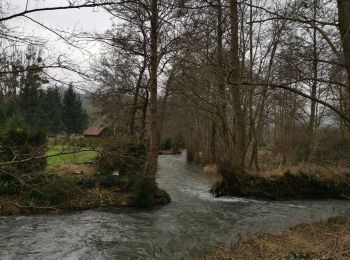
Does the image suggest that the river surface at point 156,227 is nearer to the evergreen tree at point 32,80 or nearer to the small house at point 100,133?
the small house at point 100,133

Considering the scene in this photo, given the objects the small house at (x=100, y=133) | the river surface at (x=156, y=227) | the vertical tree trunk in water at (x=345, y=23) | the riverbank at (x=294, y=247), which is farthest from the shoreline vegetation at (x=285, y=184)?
the vertical tree trunk in water at (x=345, y=23)

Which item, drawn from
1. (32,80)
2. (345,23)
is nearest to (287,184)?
(345,23)

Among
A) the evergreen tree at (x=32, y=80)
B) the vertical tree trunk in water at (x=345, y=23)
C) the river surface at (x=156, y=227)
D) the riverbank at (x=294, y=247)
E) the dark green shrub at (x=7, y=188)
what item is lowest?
the river surface at (x=156, y=227)

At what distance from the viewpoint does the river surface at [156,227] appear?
9766 mm

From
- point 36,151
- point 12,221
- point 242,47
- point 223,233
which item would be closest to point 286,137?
point 242,47

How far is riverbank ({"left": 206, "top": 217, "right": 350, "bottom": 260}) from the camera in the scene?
6691mm

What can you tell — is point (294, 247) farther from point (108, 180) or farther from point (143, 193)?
point (108, 180)

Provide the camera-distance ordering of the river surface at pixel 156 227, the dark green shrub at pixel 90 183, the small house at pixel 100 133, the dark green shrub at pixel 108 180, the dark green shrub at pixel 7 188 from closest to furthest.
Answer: the small house at pixel 100 133, the river surface at pixel 156 227, the dark green shrub at pixel 7 188, the dark green shrub at pixel 90 183, the dark green shrub at pixel 108 180

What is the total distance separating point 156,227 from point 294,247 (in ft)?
17.6

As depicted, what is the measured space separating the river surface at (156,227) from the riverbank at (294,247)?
0.76 metres

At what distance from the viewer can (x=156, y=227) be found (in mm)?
12367

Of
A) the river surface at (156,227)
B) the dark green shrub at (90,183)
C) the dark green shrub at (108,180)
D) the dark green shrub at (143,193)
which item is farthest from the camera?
the dark green shrub at (108,180)

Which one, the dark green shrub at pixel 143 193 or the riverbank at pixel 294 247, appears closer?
the riverbank at pixel 294 247

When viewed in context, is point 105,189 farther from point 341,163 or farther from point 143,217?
point 341,163
